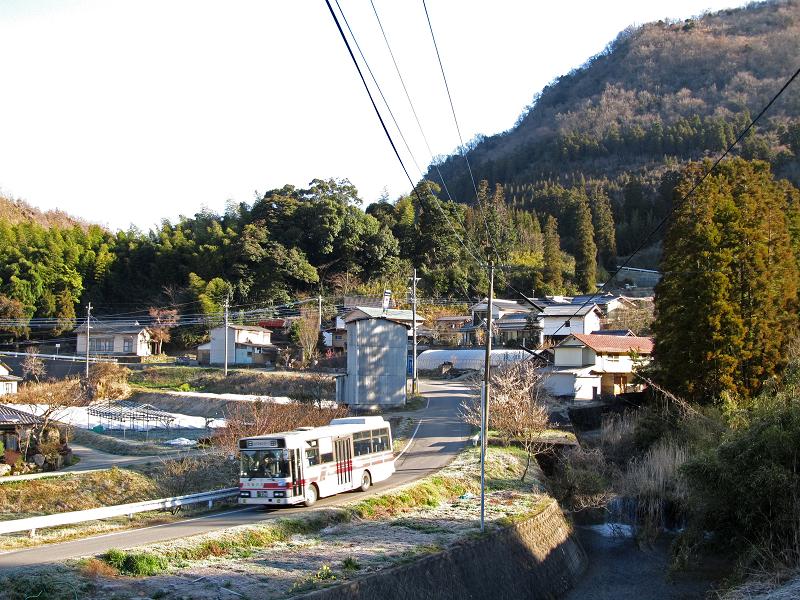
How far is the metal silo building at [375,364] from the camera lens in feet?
124

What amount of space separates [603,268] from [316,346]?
138ft

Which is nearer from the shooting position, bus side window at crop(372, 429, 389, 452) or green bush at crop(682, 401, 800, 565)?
green bush at crop(682, 401, 800, 565)

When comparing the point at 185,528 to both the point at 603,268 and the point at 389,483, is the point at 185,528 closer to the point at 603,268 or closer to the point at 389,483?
the point at 389,483

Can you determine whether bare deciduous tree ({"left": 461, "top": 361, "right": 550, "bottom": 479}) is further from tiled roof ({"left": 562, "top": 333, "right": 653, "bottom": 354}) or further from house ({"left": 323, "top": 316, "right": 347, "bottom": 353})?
house ({"left": 323, "top": 316, "right": 347, "bottom": 353})

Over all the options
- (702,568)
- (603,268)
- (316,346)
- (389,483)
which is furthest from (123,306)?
(702,568)

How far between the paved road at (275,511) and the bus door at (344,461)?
0.50m

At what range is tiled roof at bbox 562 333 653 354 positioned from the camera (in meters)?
43.1

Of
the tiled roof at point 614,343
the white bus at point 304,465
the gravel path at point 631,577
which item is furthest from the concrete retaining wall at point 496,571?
the tiled roof at point 614,343

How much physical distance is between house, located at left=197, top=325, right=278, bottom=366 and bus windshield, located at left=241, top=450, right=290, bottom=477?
41593 mm

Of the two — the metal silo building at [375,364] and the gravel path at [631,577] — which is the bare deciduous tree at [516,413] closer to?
the gravel path at [631,577]

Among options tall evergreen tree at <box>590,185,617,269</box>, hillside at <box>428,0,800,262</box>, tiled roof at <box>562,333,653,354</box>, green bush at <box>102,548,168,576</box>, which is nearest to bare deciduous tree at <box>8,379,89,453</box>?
green bush at <box>102,548,168,576</box>

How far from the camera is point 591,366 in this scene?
1702 inches

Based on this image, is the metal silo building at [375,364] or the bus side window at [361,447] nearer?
the bus side window at [361,447]

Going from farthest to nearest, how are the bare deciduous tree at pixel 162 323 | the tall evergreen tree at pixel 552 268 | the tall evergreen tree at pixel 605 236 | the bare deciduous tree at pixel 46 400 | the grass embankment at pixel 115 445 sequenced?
the tall evergreen tree at pixel 605 236 → the tall evergreen tree at pixel 552 268 → the bare deciduous tree at pixel 162 323 → the grass embankment at pixel 115 445 → the bare deciduous tree at pixel 46 400
